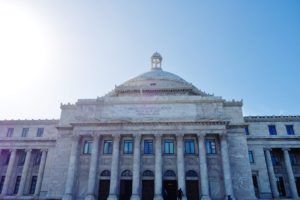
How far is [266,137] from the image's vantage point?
37.3m

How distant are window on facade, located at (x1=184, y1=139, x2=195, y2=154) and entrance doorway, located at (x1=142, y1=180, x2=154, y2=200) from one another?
547 centimetres

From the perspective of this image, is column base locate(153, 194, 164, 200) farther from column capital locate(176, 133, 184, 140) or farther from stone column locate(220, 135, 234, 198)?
stone column locate(220, 135, 234, 198)

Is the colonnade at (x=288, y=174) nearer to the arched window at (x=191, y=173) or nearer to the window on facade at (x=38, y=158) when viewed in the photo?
the arched window at (x=191, y=173)

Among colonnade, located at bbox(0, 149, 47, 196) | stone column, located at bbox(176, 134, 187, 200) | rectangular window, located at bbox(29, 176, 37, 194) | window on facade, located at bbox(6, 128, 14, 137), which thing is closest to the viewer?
stone column, located at bbox(176, 134, 187, 200)

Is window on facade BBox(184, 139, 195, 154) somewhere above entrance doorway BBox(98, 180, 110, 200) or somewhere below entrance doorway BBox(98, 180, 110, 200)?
above

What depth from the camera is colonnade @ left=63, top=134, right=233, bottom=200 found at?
28997 millimetres

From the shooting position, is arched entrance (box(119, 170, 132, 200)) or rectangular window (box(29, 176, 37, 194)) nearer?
arched entrance (box(119, 170, 132, 200))

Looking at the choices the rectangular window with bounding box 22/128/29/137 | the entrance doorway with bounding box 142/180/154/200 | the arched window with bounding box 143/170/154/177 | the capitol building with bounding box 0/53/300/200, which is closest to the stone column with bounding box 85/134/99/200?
the capitol building with bounding box 0/53/300/200

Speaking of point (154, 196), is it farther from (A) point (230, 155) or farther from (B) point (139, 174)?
(A) point (230, 155)

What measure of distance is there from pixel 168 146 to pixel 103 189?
8.86 meters

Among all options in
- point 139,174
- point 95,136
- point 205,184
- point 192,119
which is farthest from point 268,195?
point 95,136

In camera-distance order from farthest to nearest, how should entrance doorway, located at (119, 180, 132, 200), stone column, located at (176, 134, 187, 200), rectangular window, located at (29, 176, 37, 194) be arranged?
1. rectangular window, located at (29, 176, 37, 194)
2. entrance doorway, located at (119, 180, 132, 200)
3. stone column, located at (176, 134, 187, 200)

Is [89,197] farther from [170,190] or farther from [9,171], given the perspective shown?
[9,171]

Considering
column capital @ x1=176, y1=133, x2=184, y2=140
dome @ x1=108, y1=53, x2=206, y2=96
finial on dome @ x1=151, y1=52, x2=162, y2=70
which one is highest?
finial on dome @ x1=151, y1=52, x2=162, y2=70
